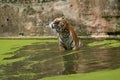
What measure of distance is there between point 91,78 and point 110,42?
319 centimetres

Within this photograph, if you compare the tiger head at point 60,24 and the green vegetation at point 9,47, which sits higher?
the tiger head at point 60,24

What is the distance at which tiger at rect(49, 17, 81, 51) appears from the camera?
273 inches

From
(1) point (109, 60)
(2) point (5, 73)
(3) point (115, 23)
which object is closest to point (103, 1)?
(3) point (115, 23)

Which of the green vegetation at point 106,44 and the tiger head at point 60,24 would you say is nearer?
the green vegetation at point 106,44

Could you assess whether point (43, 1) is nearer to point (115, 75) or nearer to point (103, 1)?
point (103, 1)

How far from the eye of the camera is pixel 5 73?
4980 millimetres

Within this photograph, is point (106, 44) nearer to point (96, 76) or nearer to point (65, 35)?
point (65, 35)

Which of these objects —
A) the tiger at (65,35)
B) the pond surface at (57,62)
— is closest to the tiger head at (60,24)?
the tiger at (65,35)

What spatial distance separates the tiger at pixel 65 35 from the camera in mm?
6922

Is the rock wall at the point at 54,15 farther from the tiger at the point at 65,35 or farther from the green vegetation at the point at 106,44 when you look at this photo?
the tiger at the point at 65,35

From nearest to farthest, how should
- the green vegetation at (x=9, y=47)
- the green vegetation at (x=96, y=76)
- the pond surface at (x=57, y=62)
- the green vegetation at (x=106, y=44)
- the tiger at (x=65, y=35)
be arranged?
the green vegetation at (x=96, y=76) < the pond surface at (x=57, y=62) < the green vegetation at (x=9, y=47) < the green vegetation at (x=106, y=44) < the tiger at (x=65, y=35)

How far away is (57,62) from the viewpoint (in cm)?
550

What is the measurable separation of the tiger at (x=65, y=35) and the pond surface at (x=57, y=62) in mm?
154

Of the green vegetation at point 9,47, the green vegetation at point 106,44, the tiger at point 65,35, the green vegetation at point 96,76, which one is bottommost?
the green vegetation at point 9,47
